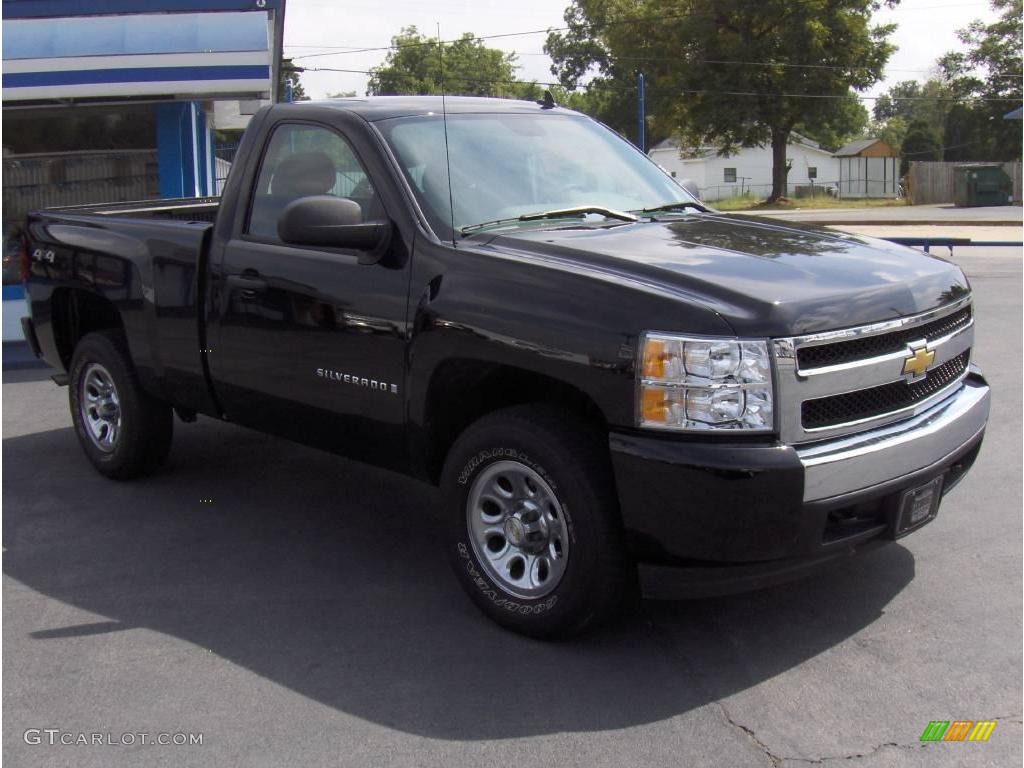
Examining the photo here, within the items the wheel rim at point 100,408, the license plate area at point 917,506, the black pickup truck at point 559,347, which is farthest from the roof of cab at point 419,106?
the license plate area at point 917,506

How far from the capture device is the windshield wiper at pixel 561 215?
15.0 ft

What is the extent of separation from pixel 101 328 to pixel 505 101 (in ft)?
9.40

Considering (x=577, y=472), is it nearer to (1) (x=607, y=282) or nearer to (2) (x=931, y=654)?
(1) (x=607, y=282)

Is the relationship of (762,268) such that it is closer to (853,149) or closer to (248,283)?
(248,283)

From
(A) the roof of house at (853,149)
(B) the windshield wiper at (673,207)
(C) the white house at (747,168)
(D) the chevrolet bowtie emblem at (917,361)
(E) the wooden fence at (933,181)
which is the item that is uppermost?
(A) the roof of house at (853,149)

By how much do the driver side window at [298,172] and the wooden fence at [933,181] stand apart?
51.9 meters

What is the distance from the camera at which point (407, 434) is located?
453cm

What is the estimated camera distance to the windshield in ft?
15.3

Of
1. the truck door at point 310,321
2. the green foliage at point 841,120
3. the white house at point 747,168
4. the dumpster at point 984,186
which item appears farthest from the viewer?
the white house at point 747,168

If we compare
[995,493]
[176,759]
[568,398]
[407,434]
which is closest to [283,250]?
[407,434]

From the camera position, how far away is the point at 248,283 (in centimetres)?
513

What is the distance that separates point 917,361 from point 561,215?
1561mm

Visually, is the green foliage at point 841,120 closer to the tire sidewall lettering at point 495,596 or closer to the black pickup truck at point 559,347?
the black pickup truck at point 559,347

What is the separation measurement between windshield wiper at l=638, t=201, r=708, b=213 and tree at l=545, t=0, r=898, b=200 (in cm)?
4962
